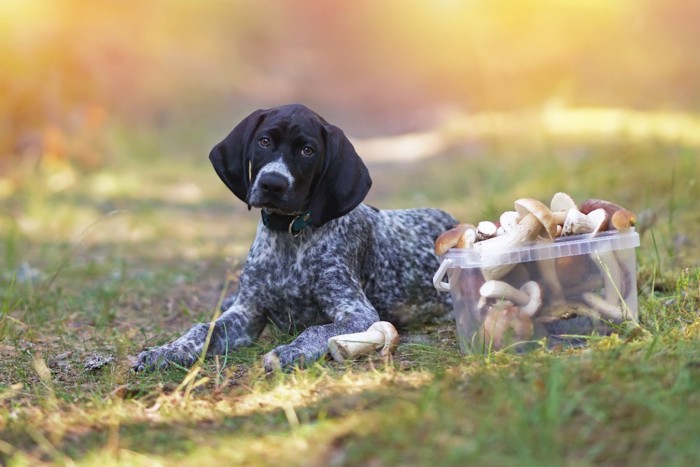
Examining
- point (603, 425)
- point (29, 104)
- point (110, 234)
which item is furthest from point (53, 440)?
point (29, 104)

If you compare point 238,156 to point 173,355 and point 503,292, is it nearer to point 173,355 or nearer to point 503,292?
point 173,355

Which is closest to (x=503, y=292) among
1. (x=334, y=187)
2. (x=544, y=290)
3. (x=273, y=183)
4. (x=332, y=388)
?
(x=544, y=290)

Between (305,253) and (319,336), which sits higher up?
(305,253)

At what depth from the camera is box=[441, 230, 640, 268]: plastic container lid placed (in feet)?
12.8

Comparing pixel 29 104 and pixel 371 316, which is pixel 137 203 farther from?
pixel 371 316

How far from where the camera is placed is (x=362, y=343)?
4188 mm

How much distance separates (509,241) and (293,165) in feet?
3.77

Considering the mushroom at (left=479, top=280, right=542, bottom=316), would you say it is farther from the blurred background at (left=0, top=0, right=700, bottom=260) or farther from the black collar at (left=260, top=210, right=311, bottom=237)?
the blurred background at (left=0, top=0, right=700, bottom=260)

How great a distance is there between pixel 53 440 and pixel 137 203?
717 centimetres

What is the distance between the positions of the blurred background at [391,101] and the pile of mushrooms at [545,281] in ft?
6.63

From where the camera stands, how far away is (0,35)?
11.1m

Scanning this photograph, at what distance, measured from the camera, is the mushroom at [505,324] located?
390 cm

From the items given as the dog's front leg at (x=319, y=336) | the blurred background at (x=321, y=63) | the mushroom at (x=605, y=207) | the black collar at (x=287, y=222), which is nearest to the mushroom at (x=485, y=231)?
the mushroom at (x=605, y=207)

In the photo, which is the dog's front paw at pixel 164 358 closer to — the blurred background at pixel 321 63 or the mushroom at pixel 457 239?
the mushroom at pixel 457 239
